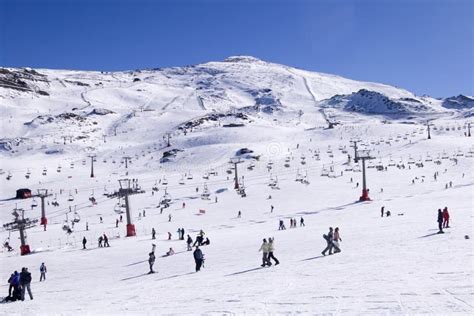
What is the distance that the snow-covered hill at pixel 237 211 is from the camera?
1168cm

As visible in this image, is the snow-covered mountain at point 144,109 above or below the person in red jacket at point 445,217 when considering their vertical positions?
above

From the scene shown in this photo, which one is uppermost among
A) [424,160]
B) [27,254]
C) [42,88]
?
[42,88]

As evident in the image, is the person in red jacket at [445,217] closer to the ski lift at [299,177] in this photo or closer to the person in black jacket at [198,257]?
the person in black jacket at [198,257]

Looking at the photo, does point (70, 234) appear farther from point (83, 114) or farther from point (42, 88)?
point (42, 88)

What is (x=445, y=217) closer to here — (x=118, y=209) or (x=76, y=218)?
(x=118, y=209)

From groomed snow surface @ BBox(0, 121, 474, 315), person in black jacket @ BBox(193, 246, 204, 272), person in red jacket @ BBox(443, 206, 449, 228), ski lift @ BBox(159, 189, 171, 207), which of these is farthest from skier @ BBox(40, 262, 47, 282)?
ski lift @ BBox(159, 189, 171, 207)

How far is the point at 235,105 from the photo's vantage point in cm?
17738

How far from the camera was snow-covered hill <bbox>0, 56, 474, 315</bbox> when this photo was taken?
11.7 m

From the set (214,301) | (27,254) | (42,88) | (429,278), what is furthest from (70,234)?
(42,88)

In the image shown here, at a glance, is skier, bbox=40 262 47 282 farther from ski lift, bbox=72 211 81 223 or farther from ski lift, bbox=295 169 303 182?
ski lift, bbox=295 169 303 182

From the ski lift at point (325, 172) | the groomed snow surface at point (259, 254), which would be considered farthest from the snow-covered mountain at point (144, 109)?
the ski lift at point (325, 172)

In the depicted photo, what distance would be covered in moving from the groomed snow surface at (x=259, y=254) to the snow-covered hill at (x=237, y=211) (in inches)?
3.7

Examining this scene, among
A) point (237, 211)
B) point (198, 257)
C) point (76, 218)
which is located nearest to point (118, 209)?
point (76, 218)

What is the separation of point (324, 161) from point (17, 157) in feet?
187
